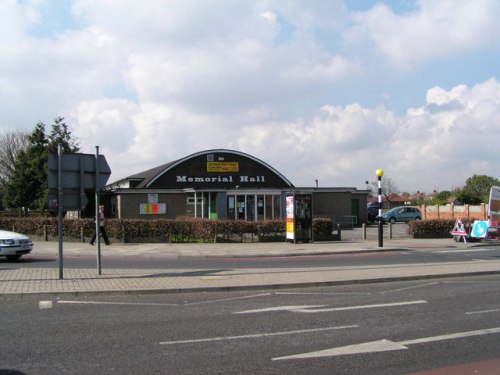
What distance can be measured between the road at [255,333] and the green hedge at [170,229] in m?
13.7

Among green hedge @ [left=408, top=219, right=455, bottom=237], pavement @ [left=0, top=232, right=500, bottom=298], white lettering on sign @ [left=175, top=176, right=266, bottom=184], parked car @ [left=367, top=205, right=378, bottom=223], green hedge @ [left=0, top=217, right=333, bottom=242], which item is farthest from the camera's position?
parked car @ [left=367, top=205, right=378, bottom=223]

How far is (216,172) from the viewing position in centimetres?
4081

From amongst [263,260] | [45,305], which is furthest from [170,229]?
[45,305]

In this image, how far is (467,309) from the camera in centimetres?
898

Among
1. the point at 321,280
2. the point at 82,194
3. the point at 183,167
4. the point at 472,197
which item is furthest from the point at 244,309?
the point at 472,197

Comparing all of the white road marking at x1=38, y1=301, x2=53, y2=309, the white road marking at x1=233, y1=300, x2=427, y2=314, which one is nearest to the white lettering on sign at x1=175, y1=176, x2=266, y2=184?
the white road marking at x1=38, y1=301, x2=53, y2=309

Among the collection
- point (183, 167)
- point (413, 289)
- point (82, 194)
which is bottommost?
point (413, 289)

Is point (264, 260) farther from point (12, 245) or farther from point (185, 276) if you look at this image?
point (12, 245)

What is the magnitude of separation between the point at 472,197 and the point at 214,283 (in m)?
67.6

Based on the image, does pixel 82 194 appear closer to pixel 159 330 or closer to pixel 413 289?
pixel 159 330

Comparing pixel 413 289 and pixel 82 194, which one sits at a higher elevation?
pixel 82 194

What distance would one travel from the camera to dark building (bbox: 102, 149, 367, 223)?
36.1 metres

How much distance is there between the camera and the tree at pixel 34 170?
40.6m

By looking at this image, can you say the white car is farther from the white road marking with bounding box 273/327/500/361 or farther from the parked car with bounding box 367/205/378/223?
the parked car with bounding box 367/205/378/223
